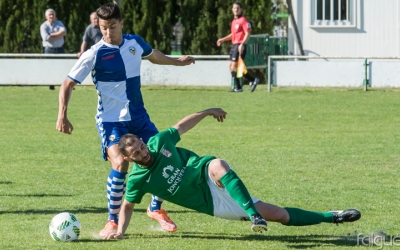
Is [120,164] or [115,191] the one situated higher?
[120,164]

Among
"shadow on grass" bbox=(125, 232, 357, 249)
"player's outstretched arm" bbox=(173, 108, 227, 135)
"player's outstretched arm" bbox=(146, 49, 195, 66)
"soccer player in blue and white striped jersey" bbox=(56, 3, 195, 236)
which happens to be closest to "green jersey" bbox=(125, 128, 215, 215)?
"player's outstretched arm" bbox=(173, 108, 227, 135)

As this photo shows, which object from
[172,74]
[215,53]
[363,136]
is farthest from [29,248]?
[215,53]

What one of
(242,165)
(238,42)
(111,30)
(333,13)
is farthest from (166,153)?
(333,13)

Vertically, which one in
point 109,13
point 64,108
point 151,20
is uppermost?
point 109,13

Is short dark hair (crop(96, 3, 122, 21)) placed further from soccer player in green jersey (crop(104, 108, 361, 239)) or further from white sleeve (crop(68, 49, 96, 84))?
soccer player in green jersey (crop(104, 108, 361, 239))

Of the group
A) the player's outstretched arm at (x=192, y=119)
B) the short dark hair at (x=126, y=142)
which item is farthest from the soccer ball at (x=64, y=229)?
the player's outstretched arm at (x=192, y=119)

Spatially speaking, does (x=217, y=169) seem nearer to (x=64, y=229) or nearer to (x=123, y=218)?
(x=123, y=218)

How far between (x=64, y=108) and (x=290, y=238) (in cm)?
201

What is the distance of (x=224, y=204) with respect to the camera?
6.20m

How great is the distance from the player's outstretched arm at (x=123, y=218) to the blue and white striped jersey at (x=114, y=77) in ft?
2.78

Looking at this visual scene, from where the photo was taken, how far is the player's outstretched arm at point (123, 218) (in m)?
6.25

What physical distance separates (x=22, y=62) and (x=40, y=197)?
43.4 ft

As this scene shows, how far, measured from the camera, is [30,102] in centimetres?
1756

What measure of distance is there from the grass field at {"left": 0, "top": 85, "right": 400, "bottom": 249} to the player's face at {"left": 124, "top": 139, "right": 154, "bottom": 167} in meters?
0.63
